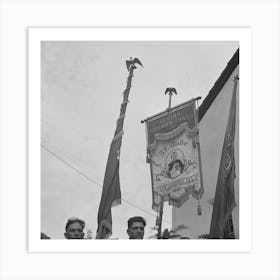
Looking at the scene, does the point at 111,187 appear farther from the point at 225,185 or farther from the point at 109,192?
the point at 225,185

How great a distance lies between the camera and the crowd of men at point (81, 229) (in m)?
3.44

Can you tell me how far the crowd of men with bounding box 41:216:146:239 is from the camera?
344 centimetres

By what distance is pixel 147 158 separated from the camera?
358cm

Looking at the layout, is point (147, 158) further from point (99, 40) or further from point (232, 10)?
point (232, 10)

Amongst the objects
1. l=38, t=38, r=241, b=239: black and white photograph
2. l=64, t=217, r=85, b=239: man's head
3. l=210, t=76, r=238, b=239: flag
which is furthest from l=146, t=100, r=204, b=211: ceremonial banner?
l=64, t=217, r=85, b=239: man's head

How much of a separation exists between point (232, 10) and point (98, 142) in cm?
101

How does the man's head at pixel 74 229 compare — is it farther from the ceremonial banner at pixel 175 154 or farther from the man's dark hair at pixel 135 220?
the ceremonial banner at pixel 175 154

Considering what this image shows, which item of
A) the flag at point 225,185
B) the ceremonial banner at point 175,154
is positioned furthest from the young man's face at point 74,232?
the flag at point 225,185

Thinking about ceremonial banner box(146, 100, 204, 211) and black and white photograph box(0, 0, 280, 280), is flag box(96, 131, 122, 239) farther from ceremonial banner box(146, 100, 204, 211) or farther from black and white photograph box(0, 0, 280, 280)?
ceremonial banner box(146, 100, 204, 211)

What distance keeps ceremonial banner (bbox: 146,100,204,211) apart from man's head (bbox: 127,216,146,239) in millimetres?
120

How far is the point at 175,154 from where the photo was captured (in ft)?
12.0

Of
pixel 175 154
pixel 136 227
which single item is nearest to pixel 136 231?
pixel 136 227

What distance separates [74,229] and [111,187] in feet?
0.97

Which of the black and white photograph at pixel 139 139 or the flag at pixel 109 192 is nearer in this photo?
the black and white photograph at pixel 139 139
